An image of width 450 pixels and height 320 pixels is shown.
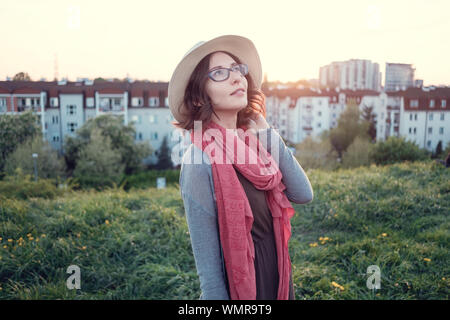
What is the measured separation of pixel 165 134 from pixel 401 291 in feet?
106

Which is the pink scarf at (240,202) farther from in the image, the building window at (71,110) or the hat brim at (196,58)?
the building window at (71,110)

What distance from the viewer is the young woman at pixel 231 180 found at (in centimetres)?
167

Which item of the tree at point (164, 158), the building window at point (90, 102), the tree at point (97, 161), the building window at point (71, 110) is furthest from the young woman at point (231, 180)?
the building window at point (90, 102)

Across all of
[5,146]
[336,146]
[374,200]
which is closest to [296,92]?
[336,146]

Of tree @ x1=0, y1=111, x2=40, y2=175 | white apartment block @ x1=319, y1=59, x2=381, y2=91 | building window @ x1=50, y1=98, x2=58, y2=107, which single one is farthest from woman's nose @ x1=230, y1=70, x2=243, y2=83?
white apartment block @ x1=319, y1=59, x2=381, y2=91

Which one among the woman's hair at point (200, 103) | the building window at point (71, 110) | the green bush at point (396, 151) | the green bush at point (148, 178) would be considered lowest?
the green bush at point (148, 178)

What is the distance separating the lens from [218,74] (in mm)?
1855

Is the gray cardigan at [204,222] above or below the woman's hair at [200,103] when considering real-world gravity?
below

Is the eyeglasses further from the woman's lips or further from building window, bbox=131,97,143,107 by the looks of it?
building window, bbox=131,97,143,107

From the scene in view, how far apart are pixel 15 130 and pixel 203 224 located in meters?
18.9

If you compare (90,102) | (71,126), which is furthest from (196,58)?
(90,102)

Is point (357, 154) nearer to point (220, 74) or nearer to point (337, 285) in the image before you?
point (337, 285)

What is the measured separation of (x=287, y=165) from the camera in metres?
1.93
